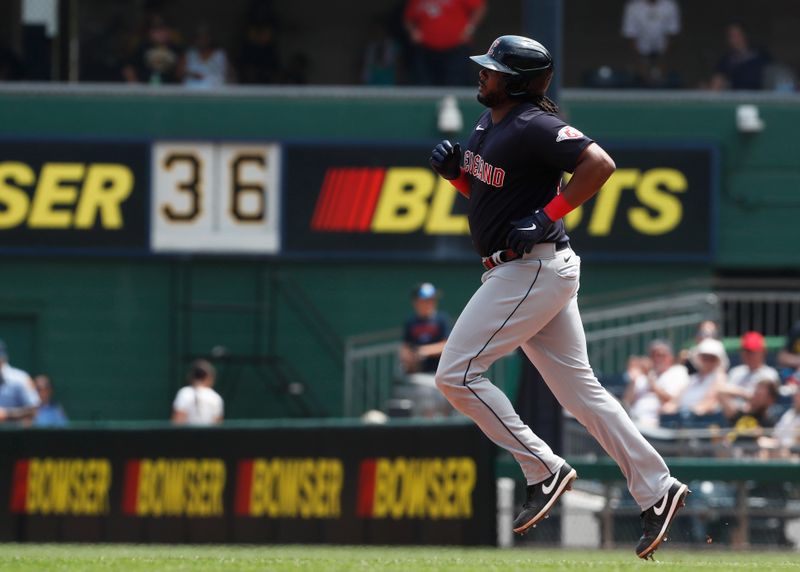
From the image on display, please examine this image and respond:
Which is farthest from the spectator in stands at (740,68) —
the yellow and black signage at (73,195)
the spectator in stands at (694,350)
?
the yellow and black signage at (73,195)

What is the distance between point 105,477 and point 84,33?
8830mm

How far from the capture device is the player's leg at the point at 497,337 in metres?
6.77

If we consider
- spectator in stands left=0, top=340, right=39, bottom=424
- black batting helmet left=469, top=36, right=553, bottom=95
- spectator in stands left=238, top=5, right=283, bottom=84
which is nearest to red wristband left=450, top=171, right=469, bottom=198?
black batting helmet left=469, top=36, right=553, bottom=95

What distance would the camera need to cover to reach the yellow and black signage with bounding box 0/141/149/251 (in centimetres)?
1838

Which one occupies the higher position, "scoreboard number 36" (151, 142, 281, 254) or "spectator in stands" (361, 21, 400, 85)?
"spectator in stands" (361, 21, 400, 85)

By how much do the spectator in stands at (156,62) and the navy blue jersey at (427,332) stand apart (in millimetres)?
5124

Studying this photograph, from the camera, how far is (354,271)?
60.5 ft

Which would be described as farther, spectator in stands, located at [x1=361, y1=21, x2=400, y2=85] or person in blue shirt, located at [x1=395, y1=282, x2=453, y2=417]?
spectator in stands, located at [x1=361, y1=21, x2=400, y2=85]

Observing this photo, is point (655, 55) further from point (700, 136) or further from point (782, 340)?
point (782, 340)

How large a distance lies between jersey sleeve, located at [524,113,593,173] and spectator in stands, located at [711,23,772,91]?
1292 centimetres

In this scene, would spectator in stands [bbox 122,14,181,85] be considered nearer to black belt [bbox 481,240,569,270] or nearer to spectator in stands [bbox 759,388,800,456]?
spectator in stands [bbox 759,388,800,456]

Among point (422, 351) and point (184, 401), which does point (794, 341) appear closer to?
point (422, 351)

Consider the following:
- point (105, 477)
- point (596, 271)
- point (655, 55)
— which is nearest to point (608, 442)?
point (105, 477)

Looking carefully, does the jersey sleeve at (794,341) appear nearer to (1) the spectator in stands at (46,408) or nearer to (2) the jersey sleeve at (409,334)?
(2) the jersey sleeve at (409,334)
